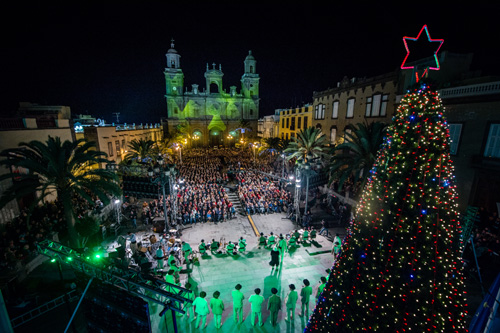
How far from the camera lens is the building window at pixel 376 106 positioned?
1892 cm

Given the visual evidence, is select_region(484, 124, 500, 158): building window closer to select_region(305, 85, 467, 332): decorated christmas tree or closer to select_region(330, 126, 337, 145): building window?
select_region(305, 85, 467, 332): decorated christmas tree

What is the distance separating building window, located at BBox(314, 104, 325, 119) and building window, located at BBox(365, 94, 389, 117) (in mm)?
7519

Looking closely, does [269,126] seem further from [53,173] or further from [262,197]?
[53,173]

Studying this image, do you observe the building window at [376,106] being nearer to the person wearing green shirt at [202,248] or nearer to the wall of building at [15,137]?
the person wearing green shirt at [202,248]

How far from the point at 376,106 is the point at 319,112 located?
978 centimetres

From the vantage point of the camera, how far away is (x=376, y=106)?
19.8m

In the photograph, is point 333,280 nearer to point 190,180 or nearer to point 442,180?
point 442,180

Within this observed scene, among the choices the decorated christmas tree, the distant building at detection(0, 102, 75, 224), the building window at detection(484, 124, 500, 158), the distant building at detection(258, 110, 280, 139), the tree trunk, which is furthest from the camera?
the distant building at detection(258, 110, 280, 139)

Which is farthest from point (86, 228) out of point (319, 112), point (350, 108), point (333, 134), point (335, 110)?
point (319, 112)

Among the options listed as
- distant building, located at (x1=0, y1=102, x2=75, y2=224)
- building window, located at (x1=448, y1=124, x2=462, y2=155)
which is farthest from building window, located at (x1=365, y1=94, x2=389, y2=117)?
distant building, located at (x1=0, y1=102, x2=75, y2=224)

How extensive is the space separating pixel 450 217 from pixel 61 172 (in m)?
15.2

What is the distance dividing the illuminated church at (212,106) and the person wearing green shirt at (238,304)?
52288 mm

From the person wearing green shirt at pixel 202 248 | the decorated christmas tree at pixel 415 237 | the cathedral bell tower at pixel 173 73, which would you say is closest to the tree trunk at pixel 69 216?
the person wearing green shirt at pixel 202 248

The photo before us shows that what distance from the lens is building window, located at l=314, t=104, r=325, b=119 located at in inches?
1102
